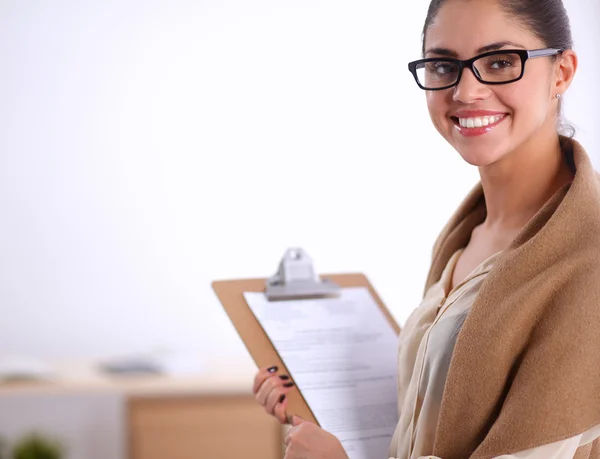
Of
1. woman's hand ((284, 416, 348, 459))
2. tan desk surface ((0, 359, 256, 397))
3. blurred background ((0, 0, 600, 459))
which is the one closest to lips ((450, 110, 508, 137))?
woman's hand ((284, 416, 348, 459))

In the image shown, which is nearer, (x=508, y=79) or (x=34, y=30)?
(x=508, y=79)

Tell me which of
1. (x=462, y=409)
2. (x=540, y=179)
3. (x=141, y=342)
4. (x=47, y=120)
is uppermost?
(x=47, y=120)

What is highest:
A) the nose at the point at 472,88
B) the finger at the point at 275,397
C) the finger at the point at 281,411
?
the nose at the point at 472,88

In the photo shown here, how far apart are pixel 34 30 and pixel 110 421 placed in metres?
1.78

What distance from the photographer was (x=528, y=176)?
1256 millimetres

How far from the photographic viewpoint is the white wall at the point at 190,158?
354 cm

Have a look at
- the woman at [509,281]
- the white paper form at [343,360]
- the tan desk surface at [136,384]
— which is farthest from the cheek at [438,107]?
the tan desk surface at [136,384]

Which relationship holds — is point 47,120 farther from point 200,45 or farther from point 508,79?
point 508,79

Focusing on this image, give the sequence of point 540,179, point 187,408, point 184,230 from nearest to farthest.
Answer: point 540,179
point 187,408
point 184,230

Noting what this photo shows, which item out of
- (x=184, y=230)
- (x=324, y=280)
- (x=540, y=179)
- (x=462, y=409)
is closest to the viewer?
(x=462, y=409)

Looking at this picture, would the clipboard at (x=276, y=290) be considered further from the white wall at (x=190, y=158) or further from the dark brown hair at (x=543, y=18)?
the white wall at (x=190, y=158)

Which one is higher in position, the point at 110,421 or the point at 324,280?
the point at 110,421

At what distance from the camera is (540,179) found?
1.25 m

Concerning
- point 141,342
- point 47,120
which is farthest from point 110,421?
point 47,120
